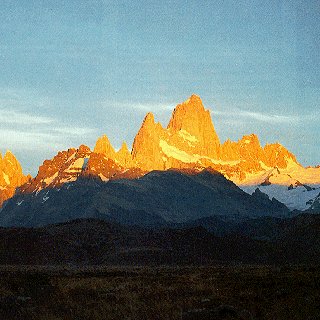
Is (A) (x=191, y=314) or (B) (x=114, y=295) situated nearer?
(A) (x=191, y=314)

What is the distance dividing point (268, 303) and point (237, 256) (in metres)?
106

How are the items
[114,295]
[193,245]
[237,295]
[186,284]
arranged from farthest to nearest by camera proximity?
[193,245] → [186,284] → [114,295] → [237,295]

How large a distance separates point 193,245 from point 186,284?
320ft

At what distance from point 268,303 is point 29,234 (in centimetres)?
10760

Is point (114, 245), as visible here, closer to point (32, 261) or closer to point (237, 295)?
point (32, 261)

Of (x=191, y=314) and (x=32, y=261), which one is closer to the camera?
(x=191, y=314)

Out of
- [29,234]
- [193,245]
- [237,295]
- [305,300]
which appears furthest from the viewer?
[193,245]

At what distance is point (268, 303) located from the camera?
27656mm

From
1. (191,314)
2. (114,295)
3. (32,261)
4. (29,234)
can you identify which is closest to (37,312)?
(114,295)

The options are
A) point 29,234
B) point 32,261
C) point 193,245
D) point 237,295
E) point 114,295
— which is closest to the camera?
point 237,295

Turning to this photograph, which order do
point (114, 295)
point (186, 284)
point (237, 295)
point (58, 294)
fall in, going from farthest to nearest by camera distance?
point (186, 284) → point (58, 294) → point (114, 295) → point (237, 295)

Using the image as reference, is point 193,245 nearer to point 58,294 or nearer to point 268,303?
point 58,294

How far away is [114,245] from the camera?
13400 cm

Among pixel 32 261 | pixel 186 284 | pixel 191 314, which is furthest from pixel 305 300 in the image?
pixel 32 261
